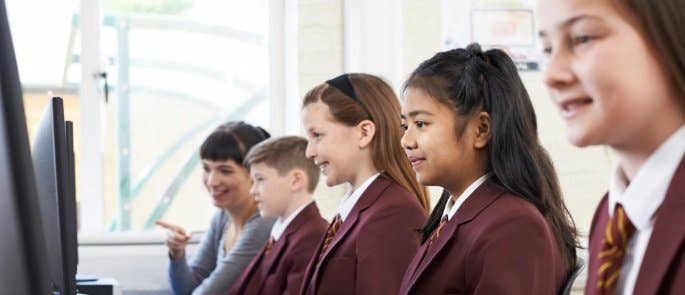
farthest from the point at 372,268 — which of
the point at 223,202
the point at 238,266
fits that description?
the point at 223,202

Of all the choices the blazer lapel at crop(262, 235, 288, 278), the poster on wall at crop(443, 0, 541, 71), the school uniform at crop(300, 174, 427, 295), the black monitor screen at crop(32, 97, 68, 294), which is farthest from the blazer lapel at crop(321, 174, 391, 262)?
the poster on wall at crop(443, 0, 541, 71)

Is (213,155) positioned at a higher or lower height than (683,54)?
lower

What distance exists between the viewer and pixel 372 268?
204 cm

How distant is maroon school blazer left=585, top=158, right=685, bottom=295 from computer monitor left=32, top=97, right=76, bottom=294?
87 centimetres

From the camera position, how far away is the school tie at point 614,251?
2.98 feet

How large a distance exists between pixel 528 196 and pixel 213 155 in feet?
5.76

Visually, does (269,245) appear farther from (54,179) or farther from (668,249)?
(668,249)

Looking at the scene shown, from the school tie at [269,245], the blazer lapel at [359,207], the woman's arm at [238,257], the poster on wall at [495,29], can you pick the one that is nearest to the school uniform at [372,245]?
the blazer lapel at [359,207]

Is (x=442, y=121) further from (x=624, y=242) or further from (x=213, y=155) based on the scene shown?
(x=213, y=155)

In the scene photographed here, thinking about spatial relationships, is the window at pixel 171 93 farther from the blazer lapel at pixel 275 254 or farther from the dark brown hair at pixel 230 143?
the blazer lapel at pixel 275 254

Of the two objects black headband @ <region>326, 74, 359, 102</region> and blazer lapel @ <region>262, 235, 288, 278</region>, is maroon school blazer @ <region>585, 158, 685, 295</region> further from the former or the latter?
blazer lapel @ <region>262, 235, 288, 278</region>

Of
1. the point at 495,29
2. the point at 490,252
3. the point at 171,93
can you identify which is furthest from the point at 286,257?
the point at 171,93

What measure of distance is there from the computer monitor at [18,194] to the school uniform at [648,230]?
0.49 metres

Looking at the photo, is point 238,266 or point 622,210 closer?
point 622,210
